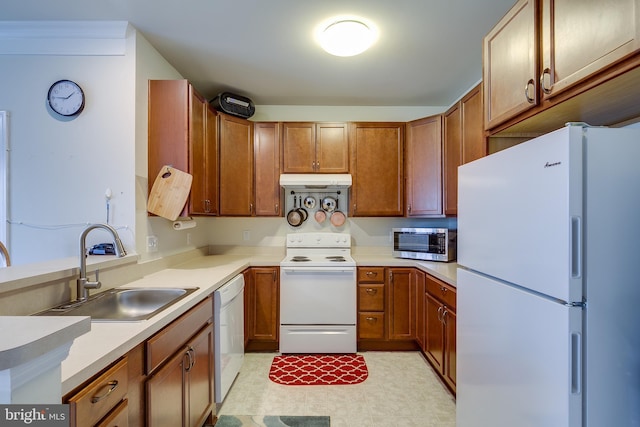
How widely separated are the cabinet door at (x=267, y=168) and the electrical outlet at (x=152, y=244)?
107cm

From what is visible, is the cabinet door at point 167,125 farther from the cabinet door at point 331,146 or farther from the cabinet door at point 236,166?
the cabinet door at point 331,146

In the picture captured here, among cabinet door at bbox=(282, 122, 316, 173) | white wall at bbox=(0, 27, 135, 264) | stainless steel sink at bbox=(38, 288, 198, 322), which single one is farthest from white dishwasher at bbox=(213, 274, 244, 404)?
cabinet door at bbox=(282, 122, 316, 173)

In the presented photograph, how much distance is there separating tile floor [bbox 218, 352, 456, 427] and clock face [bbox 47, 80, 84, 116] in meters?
2.24

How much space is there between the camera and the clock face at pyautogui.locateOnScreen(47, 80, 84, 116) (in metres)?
1.86

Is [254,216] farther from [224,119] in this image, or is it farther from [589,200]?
[589,200]

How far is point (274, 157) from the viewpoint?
302 centimetres

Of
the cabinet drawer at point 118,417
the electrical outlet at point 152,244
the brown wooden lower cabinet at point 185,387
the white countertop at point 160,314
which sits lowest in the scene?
the brown wooden lower cabinet at point 185,387

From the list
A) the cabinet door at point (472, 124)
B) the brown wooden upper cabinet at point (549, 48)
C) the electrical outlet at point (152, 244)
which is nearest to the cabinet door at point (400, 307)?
the cabinet door at point (472, 124)

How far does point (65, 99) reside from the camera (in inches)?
73.5

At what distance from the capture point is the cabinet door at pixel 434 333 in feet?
7.07

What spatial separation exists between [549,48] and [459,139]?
1.29 metres

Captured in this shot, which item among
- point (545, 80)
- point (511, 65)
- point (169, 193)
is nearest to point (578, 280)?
point (545, 80)

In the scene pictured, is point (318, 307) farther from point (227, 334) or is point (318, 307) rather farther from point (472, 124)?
point (472, 124)

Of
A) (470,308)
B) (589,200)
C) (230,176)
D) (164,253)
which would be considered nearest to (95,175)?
(164,253)
